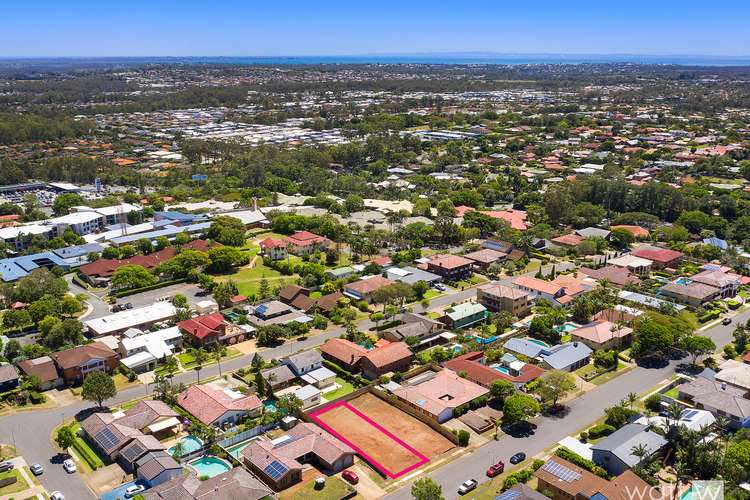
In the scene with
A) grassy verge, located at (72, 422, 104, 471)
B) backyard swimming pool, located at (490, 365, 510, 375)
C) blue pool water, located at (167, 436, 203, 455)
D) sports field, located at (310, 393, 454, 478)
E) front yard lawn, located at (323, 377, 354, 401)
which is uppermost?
blue pool water, located at (167, 436, 203, 455)

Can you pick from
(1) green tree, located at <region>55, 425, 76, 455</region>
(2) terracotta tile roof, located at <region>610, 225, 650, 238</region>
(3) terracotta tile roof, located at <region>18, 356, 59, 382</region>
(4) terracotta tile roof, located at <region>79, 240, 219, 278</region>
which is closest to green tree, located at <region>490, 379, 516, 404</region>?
(1) green tree, located at <region>55, 425, 76, 455</region>

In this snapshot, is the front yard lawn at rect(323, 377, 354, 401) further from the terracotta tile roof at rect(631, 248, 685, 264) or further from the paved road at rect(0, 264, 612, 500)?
the terracotta tile roof at rect(631, 248, 685, 264)

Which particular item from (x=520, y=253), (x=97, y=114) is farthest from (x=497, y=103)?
(x=520, y=253)

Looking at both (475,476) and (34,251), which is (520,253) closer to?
(475,476)

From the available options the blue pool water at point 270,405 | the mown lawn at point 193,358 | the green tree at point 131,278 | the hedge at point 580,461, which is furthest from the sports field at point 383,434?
the green tree at point 131,278

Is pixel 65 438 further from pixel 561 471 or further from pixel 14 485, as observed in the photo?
pixel 561 471

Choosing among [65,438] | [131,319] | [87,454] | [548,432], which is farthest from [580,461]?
[131,319]

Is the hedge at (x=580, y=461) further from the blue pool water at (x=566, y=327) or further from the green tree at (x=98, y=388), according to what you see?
the green tree at (x=98, y=388)
